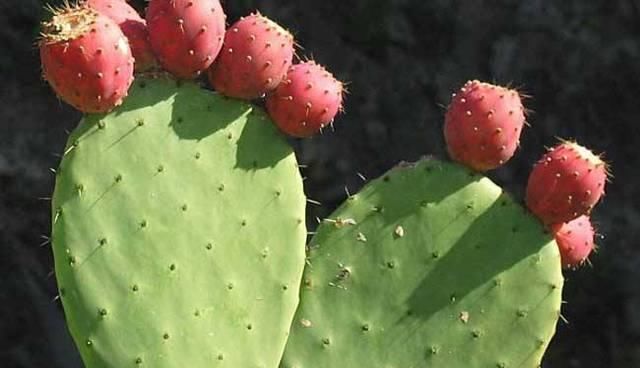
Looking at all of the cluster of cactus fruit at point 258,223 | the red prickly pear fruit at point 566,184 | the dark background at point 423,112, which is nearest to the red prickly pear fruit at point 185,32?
the cluster of cactus fruit at point 258,223

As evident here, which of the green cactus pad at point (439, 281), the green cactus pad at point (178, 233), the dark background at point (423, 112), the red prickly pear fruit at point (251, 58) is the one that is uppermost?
the red prickly pear fruit at point (251, 58)

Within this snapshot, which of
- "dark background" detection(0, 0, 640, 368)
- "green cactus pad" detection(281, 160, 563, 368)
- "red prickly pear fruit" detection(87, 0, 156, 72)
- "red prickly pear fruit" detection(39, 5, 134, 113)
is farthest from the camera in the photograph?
"dark background" detection(0, 0, 640, 368)

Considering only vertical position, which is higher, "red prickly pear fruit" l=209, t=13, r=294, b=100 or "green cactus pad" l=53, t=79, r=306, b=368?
"red prickly pear fruit" l=209, t=13, r=294, b=100

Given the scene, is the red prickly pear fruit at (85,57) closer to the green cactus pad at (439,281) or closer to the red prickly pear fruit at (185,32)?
the red prickly pear fruit at (185,32)

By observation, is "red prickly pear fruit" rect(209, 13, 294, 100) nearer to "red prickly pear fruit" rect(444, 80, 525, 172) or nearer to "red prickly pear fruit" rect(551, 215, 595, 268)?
"red prickly pear fruit" rect(444, 80, 525, 172)

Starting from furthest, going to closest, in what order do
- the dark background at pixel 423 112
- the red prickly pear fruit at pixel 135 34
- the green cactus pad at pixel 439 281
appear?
the dark background at pixel 423 112
the green cactus pad at pixel 439 281
the red prickly pear fruit at pixel 135 34

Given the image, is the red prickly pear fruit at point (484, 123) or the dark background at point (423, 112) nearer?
the red prickly pear fruit at point (484, 123)

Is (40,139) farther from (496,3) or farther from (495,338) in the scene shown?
(495,338)

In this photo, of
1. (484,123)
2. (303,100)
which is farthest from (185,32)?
(484,123)

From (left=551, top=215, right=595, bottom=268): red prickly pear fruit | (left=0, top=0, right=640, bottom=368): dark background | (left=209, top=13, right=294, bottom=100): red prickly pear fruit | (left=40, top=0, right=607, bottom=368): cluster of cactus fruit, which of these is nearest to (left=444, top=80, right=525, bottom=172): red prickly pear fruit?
(left=40, top=0, right=607, bottom=368): cluster of cactus fruit
